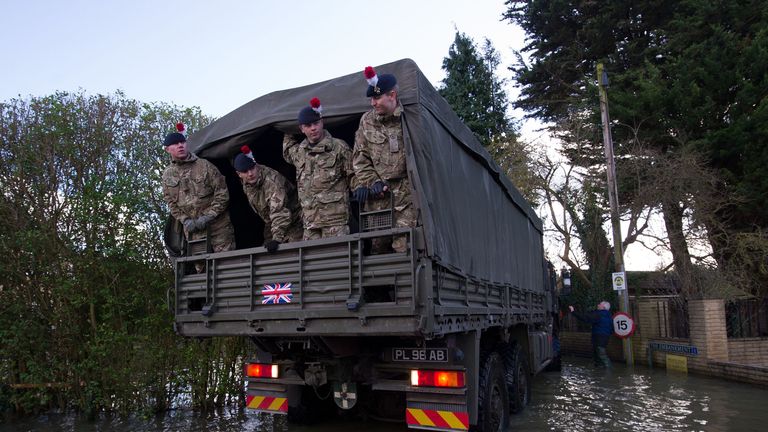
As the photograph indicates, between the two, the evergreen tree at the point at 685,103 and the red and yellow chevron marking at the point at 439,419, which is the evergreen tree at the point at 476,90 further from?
the red and yellow chevron marking at the point at 439,419

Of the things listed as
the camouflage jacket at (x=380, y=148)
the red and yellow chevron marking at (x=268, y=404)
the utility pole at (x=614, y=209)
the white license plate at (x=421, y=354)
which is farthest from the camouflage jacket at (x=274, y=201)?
the utility pole at (x=614, y=209)

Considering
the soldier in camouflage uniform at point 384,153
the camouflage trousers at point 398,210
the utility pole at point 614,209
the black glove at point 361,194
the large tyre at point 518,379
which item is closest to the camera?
the soldier in camouflage uniform at point 384,153

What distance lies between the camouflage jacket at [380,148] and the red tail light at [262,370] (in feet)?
6.77

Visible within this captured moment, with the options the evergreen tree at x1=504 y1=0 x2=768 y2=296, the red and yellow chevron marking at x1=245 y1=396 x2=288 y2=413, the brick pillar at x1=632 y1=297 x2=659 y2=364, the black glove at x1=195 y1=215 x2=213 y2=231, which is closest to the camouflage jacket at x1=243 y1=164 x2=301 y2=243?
the black glove at x1=195 y1=215 x2=213 y2=231

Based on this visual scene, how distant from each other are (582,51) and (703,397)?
12891 mm

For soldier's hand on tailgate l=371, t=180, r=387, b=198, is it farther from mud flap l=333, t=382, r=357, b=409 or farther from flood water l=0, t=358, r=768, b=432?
flood water l=0, t=358, r=768, b=432

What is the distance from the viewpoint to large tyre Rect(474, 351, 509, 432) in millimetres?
5191

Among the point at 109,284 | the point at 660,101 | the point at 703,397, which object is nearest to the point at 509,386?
the point at 703,397

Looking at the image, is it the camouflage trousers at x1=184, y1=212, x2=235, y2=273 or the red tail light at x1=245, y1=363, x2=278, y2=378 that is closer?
the red tail light at x1=245, y1=363, x2=278, y2=378

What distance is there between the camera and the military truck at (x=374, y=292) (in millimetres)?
4414

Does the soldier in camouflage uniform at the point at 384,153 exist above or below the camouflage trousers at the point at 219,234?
above

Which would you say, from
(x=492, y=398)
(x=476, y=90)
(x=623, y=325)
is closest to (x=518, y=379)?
(x=492, y=398)

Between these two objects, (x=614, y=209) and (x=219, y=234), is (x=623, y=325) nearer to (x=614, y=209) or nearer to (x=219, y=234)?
(x=614, y=209)

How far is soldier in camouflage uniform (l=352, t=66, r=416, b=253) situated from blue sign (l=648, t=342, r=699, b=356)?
929 cm
